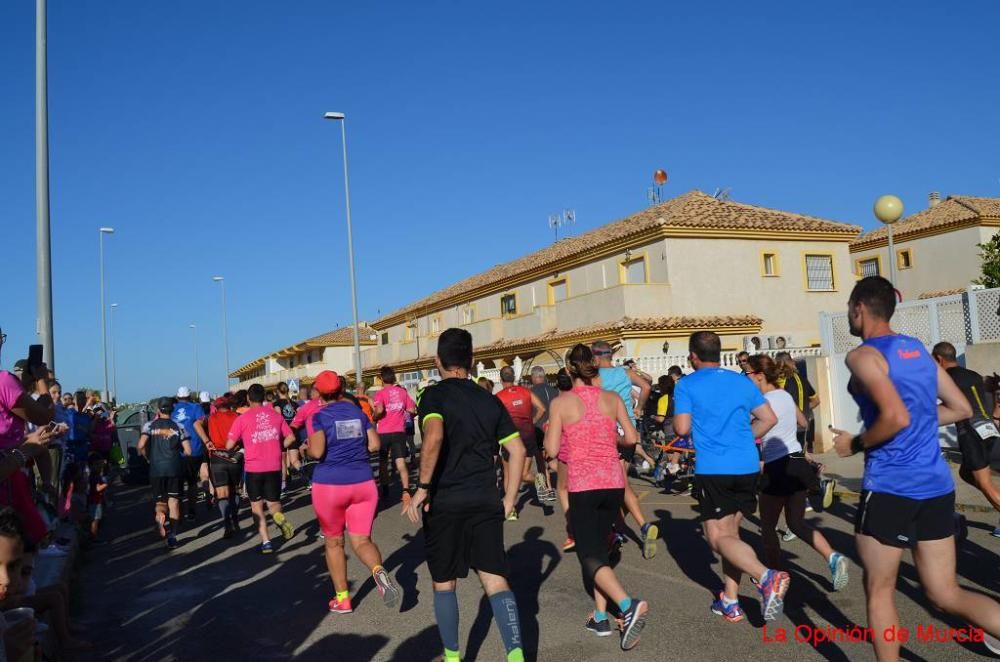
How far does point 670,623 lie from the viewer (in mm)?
5918

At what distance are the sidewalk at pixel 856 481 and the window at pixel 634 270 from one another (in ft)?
48.5

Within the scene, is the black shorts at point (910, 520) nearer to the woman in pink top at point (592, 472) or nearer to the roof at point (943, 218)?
the woman in pink top at point (592, 472)

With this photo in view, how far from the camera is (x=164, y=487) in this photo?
10.7m

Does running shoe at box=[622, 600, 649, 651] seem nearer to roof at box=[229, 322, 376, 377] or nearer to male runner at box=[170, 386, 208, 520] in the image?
male runner at box=[170, 386, 208, 520]

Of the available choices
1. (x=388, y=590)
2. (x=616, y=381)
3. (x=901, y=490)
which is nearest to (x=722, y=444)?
(x=901, y=490)

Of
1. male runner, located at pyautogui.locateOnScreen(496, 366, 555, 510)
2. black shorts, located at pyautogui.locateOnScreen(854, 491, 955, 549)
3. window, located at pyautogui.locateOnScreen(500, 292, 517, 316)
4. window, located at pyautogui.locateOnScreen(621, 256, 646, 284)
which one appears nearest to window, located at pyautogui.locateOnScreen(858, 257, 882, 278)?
window, located at pyautogui.locateOnScreen(621, 256, 646, 284)

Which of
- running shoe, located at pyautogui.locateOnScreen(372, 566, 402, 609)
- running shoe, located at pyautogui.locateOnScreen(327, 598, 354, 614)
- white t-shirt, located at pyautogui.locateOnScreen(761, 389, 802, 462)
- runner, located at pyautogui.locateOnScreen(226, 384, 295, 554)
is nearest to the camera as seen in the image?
running shoe, located at pyautogui.locateOnScreen(372, 566, 402, 609)

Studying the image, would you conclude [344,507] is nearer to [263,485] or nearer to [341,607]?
[341,607]

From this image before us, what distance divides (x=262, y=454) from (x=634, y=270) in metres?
22.7

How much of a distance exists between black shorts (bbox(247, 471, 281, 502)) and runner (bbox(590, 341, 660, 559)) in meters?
3.89

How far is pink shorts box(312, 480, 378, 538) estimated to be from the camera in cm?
691

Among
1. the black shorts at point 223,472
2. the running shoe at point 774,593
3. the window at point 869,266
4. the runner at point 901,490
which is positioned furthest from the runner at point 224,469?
the window at point 869,266

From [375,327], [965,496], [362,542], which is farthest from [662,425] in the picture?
[375,327]

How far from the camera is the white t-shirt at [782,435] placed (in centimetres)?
670
